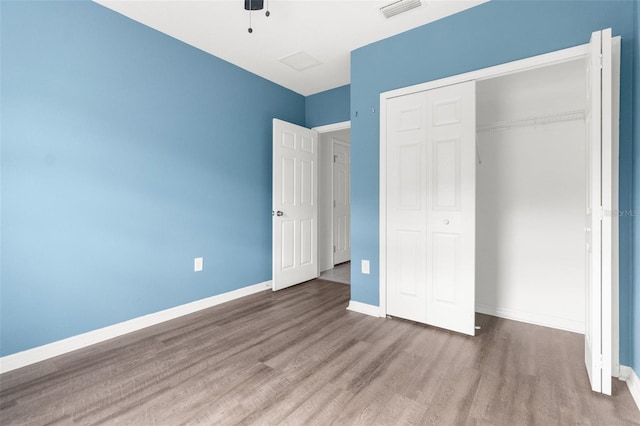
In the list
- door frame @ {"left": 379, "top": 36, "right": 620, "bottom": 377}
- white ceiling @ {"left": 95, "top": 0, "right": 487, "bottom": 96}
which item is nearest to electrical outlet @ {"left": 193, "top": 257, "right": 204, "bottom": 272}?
door frame @ {"left": 379, "top": 36, "right": 620, "bottom": 377}

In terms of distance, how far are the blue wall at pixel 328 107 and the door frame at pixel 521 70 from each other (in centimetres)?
119

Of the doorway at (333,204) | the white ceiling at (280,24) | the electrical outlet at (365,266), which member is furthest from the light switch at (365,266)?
the white ceiling at (280,24)

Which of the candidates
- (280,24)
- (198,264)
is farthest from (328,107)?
(198,264)

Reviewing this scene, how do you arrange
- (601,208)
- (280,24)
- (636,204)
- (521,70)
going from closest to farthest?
(601,208), (636,204), (521,70), (280,24)

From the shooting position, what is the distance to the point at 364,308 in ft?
9.80

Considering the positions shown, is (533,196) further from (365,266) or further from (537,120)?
(365,266)

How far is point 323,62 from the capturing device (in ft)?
10.9

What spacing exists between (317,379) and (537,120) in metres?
2.84

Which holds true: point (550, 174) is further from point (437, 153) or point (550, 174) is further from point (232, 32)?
point (232, 32)

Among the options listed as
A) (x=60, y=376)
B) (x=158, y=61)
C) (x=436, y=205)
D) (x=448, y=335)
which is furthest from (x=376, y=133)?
(x=60, y=376)

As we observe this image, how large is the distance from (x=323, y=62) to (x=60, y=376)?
11.5ft

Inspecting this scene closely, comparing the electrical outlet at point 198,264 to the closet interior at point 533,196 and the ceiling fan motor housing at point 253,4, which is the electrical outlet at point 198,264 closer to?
the ceiling fan motor housing at point 253,4

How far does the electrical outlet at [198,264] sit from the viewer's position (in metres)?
3.02

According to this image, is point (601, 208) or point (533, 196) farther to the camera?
point (533, 196)
